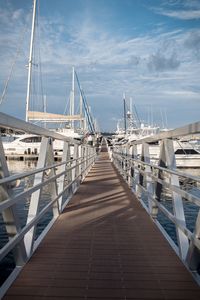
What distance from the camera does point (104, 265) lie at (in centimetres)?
352

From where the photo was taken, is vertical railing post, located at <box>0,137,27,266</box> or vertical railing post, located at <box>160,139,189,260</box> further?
vertical railing post, located at <box>160,139,189,260</box>

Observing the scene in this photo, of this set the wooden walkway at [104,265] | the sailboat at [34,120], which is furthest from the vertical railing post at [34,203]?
the sailboat at [34,120]

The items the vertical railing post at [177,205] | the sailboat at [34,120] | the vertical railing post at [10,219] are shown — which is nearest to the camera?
the vertical railing post at [10,219]

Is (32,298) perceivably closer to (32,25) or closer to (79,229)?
(79,229)

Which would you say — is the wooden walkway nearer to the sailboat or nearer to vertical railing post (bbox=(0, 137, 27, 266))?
vertical railing post (bbox=(0, 137, 27, 266))

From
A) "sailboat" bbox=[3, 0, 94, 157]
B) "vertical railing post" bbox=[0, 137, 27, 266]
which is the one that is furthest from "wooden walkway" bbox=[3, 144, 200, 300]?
"sailboat" bbox=[3, 0, 94, 157]

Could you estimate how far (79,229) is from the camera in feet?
16.3

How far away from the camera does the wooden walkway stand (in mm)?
2898

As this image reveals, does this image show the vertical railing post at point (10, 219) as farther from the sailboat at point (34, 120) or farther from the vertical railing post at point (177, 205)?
the sailboat at point (34, 120)

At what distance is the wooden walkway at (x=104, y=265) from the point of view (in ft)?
9.51

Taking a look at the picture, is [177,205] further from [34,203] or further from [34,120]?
[34,120]

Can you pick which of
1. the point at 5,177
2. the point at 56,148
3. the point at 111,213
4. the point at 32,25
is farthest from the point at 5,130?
the point at 56,148

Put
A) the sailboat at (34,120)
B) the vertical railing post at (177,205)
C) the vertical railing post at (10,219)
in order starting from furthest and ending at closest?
the sailboat at (34,120) < the vertical railing post at (177,205) < the vertical railing post at (10,219)

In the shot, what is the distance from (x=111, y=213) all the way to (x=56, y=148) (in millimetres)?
30855
